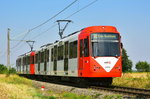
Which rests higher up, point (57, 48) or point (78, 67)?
point (57, 48)

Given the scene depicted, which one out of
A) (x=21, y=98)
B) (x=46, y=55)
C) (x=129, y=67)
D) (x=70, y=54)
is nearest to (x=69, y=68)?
(x=70, y=54)

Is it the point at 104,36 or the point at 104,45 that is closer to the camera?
the point at 104,45

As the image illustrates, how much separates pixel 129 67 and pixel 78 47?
96.9 meters

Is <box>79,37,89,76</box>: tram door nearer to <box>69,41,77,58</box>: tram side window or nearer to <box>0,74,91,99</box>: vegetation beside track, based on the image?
<box>69,41,77,58</box>: tram side window

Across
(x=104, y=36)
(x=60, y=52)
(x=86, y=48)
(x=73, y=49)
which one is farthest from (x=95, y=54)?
(x=60, y=52)

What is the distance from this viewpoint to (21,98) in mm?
12250

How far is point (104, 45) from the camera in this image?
19.6m

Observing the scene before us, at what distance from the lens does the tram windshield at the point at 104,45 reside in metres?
A: 19.5

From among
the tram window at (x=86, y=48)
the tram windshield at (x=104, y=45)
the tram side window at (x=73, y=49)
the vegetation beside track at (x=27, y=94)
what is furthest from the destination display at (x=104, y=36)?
the vegetation beside track at (x=27, y=94)

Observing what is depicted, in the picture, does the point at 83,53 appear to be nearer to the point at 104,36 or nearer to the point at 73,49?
the point at 104,36

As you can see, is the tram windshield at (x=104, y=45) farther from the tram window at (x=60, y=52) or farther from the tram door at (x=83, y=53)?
the tram window at (x=60, y=52)

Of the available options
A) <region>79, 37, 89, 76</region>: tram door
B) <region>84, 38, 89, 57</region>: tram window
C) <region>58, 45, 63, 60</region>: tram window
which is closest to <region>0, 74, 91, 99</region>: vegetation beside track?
<region>79, 37, 89, 76</region>: tram door

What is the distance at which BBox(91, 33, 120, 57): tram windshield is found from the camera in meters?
19.5

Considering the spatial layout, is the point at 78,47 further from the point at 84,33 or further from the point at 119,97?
the point at 119,97
